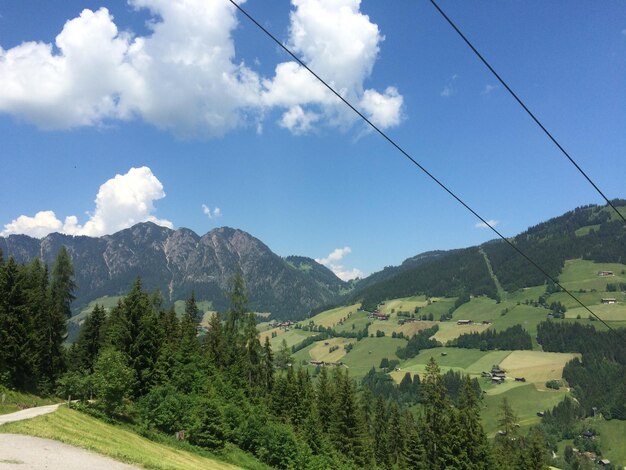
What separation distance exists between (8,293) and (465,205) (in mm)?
59405

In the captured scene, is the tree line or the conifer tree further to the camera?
the conifer tree

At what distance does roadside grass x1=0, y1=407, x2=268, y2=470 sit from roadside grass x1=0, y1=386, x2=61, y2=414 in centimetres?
698

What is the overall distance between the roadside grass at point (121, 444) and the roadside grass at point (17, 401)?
6.98 m

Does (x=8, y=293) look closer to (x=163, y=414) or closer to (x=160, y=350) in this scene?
(x=160, y=350)

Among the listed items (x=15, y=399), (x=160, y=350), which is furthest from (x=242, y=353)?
(x=15, y=399)

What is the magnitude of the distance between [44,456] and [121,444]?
10.5m

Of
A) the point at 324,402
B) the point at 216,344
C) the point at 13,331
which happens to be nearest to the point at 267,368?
the point at 216,344

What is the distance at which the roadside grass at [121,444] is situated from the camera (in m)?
26.8

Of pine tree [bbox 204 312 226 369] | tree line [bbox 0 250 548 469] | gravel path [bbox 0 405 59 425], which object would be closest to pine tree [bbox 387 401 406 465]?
tree line [bbox 0 250 548 469]

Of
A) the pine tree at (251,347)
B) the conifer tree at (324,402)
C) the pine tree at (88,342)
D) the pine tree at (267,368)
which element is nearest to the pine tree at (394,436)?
the conifer tree at (324,402)

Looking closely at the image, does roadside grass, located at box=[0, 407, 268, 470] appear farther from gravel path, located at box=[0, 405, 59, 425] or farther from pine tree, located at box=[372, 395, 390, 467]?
pine tree, located at box=[372, 395, 390, 467]

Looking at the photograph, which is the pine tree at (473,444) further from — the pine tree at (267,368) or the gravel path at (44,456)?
the gravel path at (44,456)

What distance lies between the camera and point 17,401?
4706 cm

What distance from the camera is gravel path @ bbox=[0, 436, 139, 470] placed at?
66.4 feet
